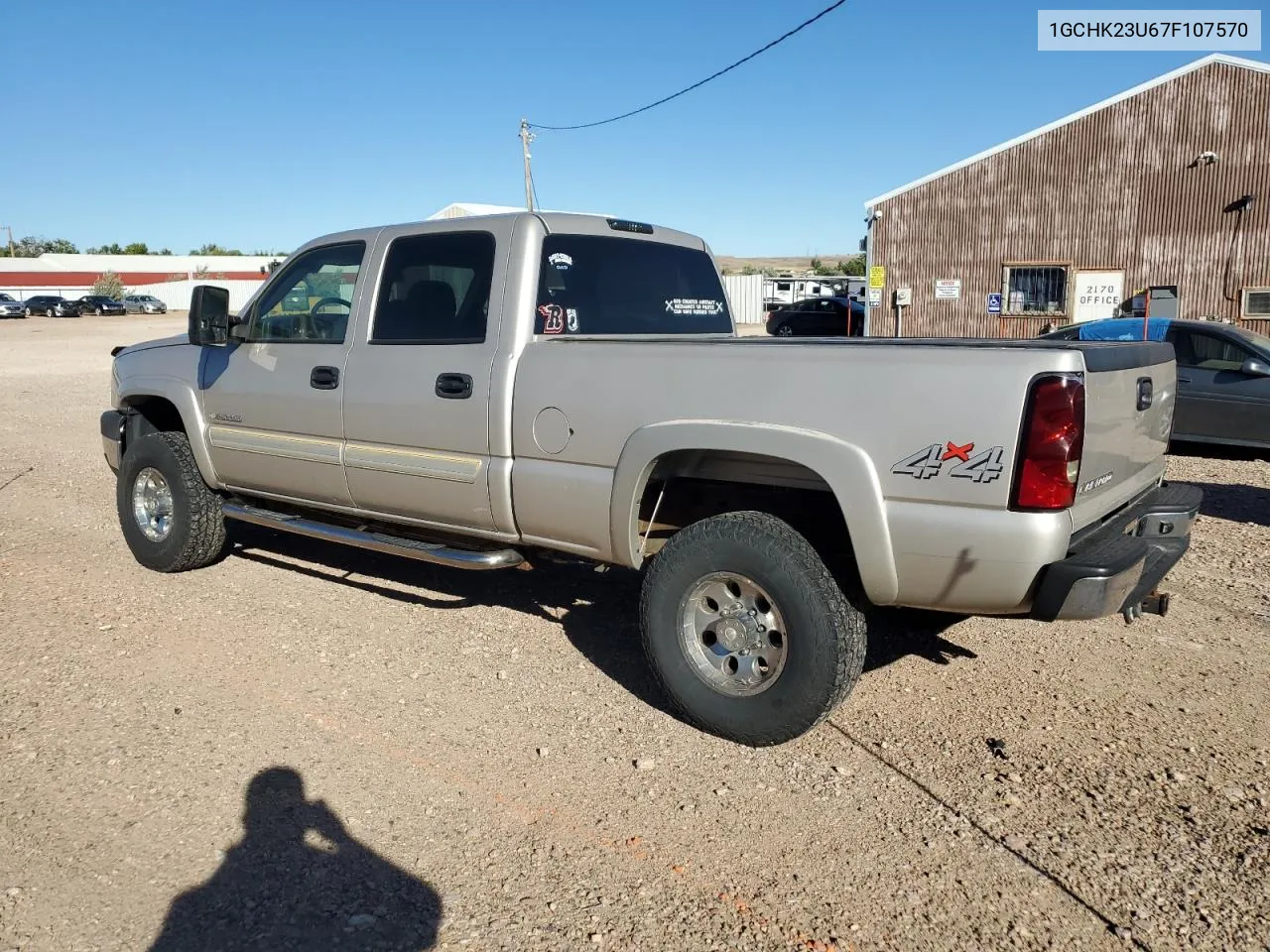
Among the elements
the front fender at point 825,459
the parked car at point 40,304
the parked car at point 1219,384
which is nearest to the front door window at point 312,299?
the front fender at point 825,459

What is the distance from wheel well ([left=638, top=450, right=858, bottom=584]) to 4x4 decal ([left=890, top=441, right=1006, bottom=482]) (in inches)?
13.5

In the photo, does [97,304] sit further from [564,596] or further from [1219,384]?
[564,596]

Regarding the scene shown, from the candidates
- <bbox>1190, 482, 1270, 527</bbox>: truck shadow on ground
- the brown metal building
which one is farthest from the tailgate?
the brown metal building

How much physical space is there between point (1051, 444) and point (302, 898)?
2.64m

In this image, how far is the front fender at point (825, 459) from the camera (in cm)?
343

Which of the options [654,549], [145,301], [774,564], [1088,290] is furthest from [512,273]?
→ [145,301]

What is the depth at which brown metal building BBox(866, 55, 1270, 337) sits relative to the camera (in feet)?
72.7

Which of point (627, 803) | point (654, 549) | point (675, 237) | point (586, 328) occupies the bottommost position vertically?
point (627, 803)

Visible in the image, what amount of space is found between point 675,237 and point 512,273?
4.60ft

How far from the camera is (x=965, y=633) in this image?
5.15 m

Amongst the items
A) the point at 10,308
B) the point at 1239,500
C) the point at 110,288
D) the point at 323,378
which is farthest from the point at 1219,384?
the point at 110,288

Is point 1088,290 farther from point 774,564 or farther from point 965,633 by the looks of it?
point 774,564

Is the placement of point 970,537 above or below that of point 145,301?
below

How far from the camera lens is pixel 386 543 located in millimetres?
4941
